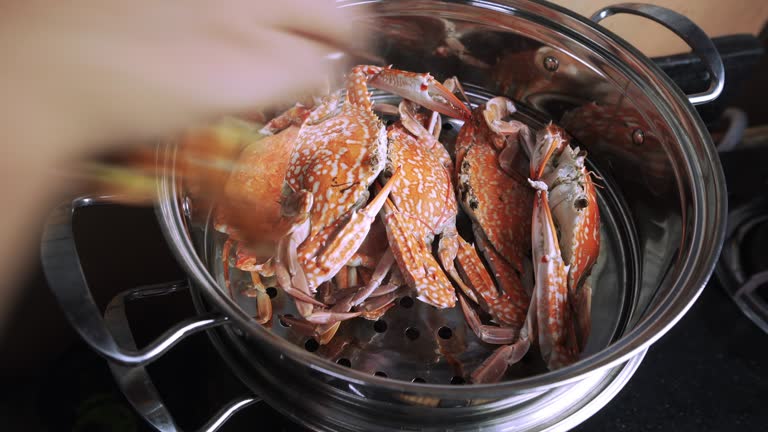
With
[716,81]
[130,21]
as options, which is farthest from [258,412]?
[716,81]

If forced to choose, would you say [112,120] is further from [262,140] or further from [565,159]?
[565,159]

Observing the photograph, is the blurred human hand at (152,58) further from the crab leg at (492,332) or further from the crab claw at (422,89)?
the crab leg at (492,332)

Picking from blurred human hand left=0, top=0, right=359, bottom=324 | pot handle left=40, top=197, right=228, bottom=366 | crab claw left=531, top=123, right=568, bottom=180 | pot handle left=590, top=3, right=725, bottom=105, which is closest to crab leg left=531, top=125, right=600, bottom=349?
crab claw left=531, top=123, right=568, bottom=180

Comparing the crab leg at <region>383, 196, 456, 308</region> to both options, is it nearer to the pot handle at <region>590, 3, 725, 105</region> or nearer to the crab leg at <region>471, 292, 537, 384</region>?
the crab leg at <region>471, 292, 537, 384</region>

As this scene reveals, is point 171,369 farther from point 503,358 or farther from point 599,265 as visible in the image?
point 599,265

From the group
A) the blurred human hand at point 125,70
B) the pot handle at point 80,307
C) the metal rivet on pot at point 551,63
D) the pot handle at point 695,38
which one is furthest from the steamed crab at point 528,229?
the pot handle at point 80,307

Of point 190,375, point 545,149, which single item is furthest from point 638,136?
point 190,375
